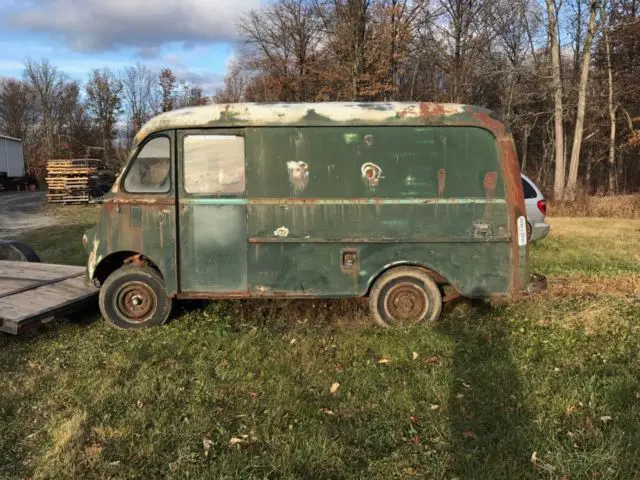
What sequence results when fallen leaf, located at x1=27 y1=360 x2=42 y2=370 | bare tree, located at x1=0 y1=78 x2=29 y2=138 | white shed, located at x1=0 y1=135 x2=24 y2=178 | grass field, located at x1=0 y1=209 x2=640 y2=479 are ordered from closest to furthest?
grass field, located at x1=0 y1=209 x2=640 y2=479 → fallen leaf, located at x1=27 y1=360 x2=42 y2=370 → white shed, located at x1=0 y1=135 x2=24 y2=178 → bare tree, located at x1=0 y1=78 x2=29 y2=138

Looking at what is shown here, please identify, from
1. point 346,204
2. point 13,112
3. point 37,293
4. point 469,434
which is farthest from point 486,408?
point 13,112

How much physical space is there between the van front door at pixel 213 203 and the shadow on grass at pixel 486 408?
2.34 m

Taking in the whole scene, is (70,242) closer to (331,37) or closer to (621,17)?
(331,37)

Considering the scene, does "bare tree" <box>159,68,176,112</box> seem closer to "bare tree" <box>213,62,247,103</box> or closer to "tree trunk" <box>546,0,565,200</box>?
"bare tree" <box>213,62,247,103</box>

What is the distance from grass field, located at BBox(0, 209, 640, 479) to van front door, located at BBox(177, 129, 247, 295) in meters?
0.74

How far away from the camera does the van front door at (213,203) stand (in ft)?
17.3

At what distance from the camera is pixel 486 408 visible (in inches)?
145

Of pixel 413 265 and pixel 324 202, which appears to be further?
pixel 413 265

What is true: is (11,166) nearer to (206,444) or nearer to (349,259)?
(349,259)

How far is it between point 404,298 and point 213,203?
229 cm

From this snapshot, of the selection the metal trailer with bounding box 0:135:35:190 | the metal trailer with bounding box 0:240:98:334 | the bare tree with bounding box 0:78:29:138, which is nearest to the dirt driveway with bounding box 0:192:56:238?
the metal trailer with bounding box 0:240:98:334

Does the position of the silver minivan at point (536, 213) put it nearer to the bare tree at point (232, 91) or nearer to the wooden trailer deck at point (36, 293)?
the wooden trailer deck at point (36, 293)

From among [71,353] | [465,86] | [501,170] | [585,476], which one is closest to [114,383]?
[71,353]

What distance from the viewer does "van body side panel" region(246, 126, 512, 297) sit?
5207mm
